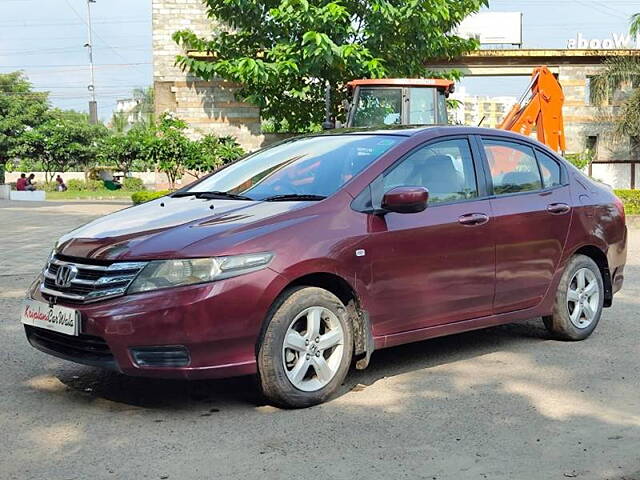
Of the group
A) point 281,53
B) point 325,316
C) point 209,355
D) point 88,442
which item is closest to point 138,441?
point 88,442

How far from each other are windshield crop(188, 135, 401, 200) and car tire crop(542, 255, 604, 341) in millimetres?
1896

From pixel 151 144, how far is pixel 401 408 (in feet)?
68.7

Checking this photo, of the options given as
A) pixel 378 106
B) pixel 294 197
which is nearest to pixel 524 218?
pixel 294 197

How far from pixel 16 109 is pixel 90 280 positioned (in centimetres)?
5193

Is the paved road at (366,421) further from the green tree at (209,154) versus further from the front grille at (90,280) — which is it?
the green tree at (209,154)

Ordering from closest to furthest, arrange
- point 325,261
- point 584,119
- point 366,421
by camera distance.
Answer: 1. point 366,421
2. point 325,261
3. point 584,119

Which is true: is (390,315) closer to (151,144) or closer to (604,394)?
(604,394)

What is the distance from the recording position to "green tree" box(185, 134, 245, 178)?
2475cm

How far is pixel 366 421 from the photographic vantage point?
4.53 m

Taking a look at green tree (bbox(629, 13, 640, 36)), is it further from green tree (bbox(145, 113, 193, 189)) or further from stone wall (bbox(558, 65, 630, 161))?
green tree (bbox(145, 113, 193, 189))

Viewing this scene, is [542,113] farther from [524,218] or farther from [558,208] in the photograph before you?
[524,218]

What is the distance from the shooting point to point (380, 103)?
17.1m

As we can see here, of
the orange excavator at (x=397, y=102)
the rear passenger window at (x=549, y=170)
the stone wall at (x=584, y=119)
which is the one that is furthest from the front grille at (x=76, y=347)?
the stone wall at (x=584, y=119)

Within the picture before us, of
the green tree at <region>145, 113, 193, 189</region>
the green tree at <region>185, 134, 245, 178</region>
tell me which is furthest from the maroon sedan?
the green tree at <region>145, 113, 193, 189</region>
